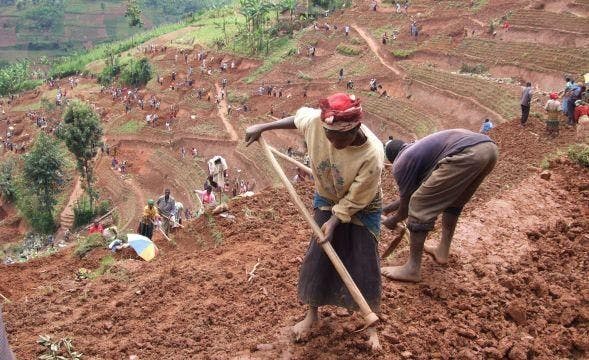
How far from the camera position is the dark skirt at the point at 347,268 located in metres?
3.56

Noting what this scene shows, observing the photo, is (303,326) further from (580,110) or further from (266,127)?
(580,110)

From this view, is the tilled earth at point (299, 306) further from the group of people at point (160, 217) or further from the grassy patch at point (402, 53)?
the grassy patch at point (402, 53)

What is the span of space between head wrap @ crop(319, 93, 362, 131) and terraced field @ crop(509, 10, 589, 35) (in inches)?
983

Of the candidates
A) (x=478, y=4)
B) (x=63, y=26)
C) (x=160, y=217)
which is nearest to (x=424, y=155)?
(x=160, y=217)

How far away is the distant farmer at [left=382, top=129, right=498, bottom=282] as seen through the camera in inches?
153

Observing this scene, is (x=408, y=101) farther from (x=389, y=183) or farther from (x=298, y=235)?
(x=298, y=235)

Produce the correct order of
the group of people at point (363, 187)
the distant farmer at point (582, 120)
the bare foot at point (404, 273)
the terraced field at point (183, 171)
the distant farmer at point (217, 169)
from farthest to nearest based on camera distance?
the terraced field at point (183, 171)
the distant farmer at point (582, 120)
the distant farmer at point (217, 169)
the bare foot at point (404, 273)
the group of people at point (363, 187)

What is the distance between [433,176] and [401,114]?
20599 mm

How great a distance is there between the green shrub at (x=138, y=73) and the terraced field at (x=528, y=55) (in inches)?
994

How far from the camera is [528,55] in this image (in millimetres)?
23891

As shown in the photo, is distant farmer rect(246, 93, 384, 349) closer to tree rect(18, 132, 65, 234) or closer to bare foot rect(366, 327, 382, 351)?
bare foot rect(366, 327, 382, 351)

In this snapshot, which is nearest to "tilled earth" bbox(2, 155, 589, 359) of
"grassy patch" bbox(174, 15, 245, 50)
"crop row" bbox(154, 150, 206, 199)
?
"crop row" bbox(154, 150, 206, 199)

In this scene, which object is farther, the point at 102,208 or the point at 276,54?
the point at 276,54

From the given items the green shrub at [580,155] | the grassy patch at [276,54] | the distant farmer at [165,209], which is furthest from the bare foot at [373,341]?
the grassy patch at [276,54]
